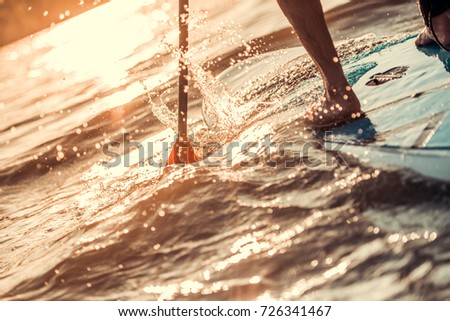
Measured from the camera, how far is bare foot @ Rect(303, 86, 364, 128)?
6.00 ft

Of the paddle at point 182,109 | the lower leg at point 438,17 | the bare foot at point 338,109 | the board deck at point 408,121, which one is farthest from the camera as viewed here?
the paddle at point 182,109

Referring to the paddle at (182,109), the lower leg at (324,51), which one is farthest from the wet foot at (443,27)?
the paddle at (182,109)

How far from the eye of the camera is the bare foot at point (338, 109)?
1.83 metres

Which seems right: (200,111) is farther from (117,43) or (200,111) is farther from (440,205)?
(117,43)

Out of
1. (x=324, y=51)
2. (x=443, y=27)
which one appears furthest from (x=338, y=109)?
(x=443, y=27)

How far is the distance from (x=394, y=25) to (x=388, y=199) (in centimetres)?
219

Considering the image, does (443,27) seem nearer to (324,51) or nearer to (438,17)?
(438,17)

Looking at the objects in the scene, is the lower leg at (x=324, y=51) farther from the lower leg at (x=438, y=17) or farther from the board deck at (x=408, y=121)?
the lower leg at (x=438, y=17)

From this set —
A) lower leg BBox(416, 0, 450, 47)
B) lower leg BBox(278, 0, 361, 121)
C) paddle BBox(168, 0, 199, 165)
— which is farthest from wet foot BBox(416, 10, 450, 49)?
paddle BBox(168, 0, 199, 165)

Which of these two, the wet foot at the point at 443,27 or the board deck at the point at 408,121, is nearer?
the board deck at the point at 408,121

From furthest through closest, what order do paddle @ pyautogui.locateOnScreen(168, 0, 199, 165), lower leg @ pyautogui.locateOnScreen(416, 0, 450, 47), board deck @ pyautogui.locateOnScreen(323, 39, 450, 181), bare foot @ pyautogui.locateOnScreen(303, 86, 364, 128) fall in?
paddle @ pyautogui.locateOnScreen(168, 0, 199, 165) → lower leg @ pyautogui.locateOnScreen(416, 0, 450, 47) → bare foot @ pyautogui.locateOnScreen(303, 86, 364, 128) → board deck @ pyautogui.locateOnScreen(323, 39, 450, 181)

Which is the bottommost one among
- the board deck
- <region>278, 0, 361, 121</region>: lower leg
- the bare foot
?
the board deck

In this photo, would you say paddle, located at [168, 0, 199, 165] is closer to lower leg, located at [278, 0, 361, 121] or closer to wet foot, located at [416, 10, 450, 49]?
lower leg, located at [278, 0, 361, 121]
